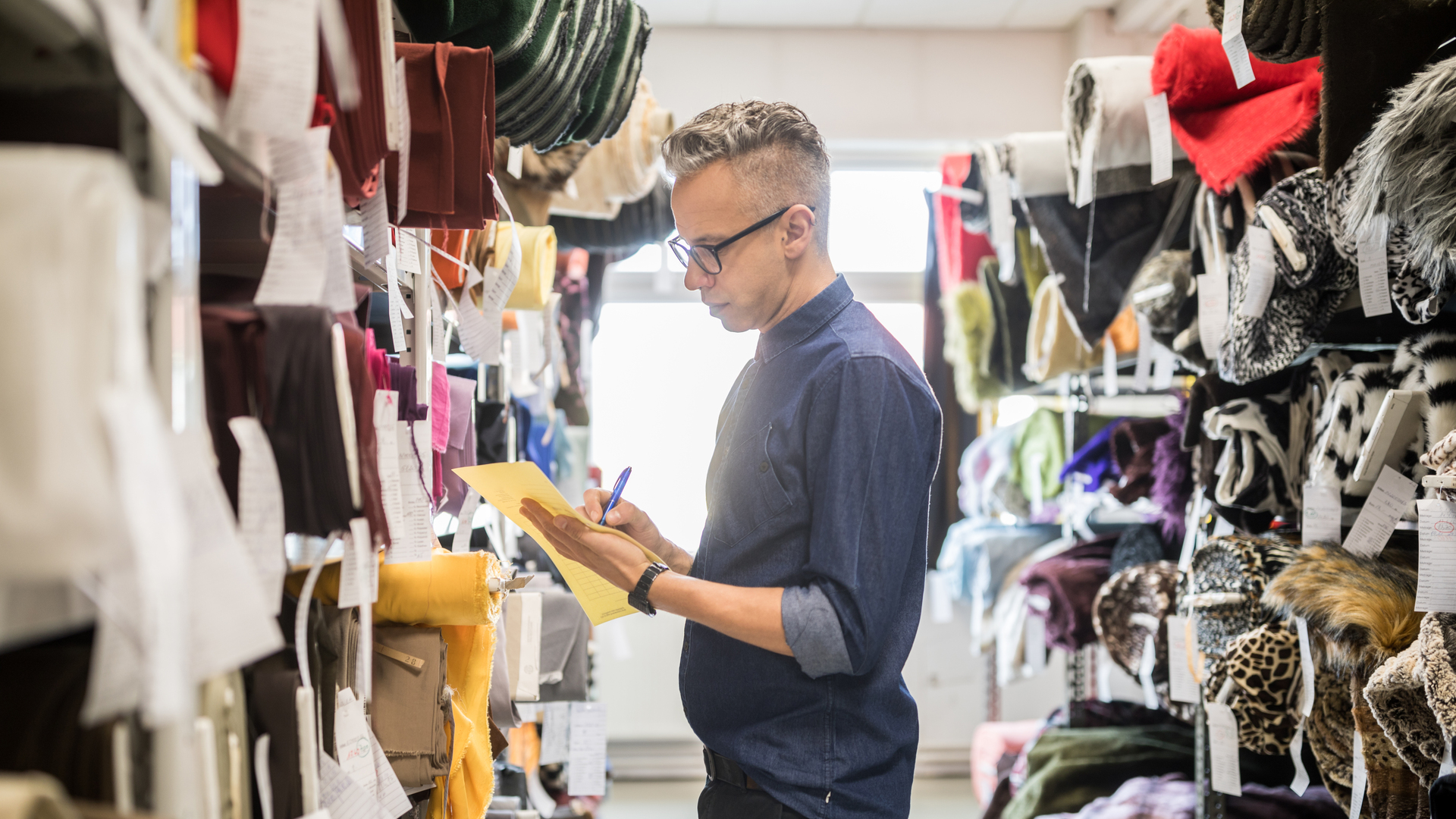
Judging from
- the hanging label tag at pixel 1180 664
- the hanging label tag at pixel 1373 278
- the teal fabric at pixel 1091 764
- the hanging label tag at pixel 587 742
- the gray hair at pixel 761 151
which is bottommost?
the teal fabric at pixel 1091 764

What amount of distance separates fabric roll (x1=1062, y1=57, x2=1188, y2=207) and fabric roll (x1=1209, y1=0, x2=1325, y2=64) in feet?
1.87

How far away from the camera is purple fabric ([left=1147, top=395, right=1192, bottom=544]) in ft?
8.91

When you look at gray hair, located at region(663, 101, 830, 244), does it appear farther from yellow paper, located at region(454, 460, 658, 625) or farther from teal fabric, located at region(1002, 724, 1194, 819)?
teal fabric, located at region(1002, 724, 1194, 819)

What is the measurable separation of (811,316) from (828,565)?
37 centimetres

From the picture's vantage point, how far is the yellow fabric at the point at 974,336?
394cm

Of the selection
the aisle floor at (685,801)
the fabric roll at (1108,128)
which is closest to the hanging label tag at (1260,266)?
the fabric roll at (1108,128)

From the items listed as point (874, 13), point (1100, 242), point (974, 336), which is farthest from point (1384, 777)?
point (874, 13)

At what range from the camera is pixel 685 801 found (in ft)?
14.9

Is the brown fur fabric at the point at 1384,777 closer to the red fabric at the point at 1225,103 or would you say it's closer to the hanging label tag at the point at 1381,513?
the hanging label tag at the point at 1381,513

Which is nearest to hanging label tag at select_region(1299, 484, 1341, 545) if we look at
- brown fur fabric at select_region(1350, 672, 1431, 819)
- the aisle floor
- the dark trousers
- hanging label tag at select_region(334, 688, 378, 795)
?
brown fur fabric at select_region(1350, 672, 1431, 819)

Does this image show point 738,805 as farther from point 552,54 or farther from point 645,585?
point 552,54

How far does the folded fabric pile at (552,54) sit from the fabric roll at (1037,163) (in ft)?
3.71

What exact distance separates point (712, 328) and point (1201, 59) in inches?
129

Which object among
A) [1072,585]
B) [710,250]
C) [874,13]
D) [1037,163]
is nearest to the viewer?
[710,250]
